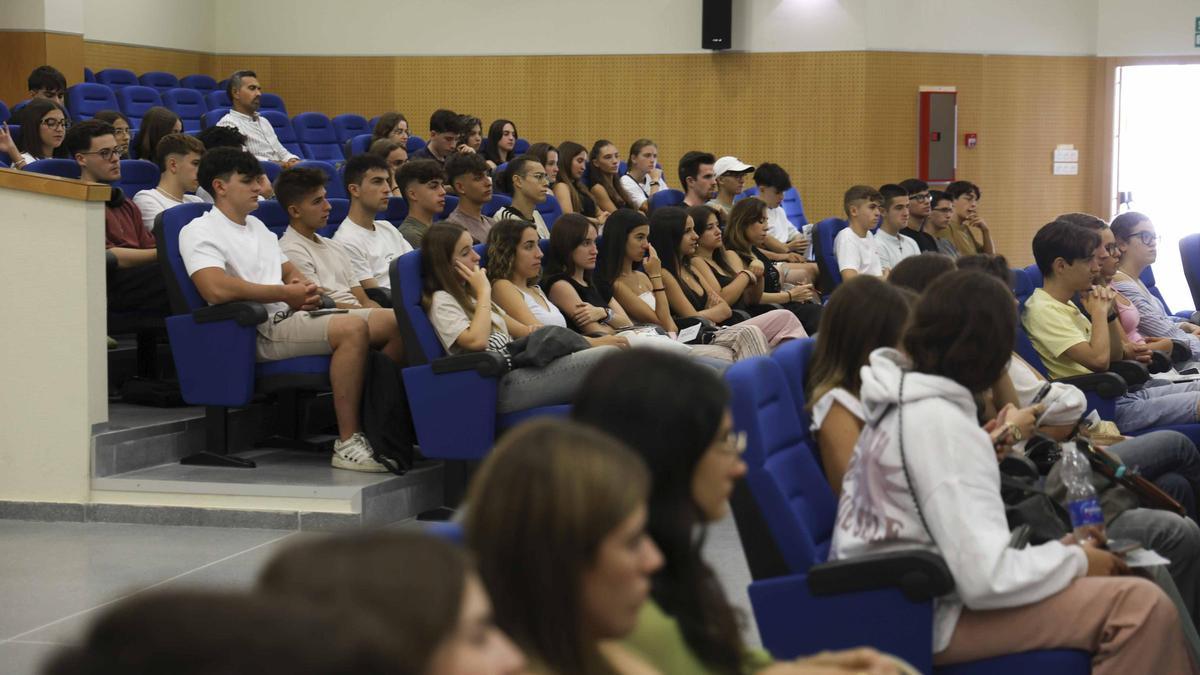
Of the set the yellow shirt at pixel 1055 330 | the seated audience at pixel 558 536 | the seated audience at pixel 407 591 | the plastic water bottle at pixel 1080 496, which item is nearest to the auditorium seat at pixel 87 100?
the yellow shirt at pixel 1055 330

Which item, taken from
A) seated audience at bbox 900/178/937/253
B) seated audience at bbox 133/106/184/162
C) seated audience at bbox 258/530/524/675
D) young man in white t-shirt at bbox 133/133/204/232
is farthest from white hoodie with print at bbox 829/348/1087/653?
seated audience at bbox 900/178/937/253

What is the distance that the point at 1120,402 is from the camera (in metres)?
4.90

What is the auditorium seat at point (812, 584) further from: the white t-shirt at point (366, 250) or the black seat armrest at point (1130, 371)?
the white t-shirt at point (366, 250)

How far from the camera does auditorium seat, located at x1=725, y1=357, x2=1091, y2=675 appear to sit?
2404mm

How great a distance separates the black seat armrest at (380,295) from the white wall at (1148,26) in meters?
9.25

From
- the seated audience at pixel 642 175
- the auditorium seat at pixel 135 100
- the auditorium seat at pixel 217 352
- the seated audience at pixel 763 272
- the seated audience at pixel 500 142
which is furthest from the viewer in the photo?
the auditorium seat at pixel 135 100

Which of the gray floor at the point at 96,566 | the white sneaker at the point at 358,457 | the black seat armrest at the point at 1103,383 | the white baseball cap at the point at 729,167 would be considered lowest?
the gray floor at the point at 96,566

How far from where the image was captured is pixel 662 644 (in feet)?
5.66

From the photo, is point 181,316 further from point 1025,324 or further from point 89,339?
point 1025,324

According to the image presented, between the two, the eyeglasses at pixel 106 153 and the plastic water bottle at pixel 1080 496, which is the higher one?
the eyeglasses at pixel 106 153

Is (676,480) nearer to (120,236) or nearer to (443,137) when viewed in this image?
(120,236)

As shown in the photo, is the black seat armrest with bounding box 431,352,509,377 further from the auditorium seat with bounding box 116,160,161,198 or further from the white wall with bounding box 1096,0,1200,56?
the white wall with bounding box 1096,0,1200,56

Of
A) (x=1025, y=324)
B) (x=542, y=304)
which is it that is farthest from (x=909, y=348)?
(x=542, y=304)

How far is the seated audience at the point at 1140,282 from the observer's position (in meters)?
5.86
